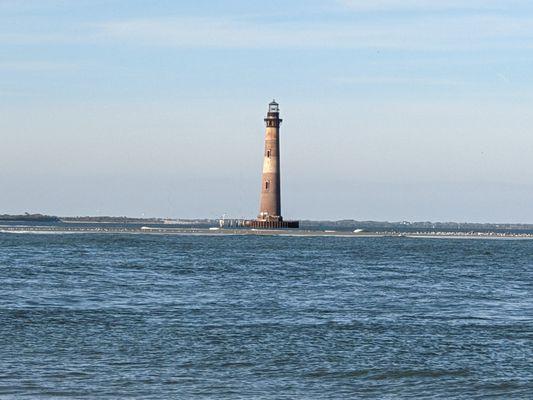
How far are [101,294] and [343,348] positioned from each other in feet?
61.8

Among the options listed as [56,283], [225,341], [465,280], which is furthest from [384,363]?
[465,280]

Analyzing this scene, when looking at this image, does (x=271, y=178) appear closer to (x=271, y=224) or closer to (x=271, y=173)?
(x=271, y=173)

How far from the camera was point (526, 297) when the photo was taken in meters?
46.1

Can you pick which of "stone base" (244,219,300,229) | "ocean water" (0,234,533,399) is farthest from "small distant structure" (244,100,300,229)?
"ocean water" (0,234,533,399)

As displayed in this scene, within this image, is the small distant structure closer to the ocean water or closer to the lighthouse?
the lighthouse

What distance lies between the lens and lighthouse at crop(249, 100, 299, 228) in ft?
415

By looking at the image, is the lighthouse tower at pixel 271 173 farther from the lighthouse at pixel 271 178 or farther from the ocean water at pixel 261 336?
the ocean water at pixel 261 336

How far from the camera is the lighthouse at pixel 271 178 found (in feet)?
415

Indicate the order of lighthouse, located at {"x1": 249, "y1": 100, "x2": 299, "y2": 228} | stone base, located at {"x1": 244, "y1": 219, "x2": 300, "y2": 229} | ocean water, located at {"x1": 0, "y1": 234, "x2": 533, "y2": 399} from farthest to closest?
stone base, located at {"x1": 244, "y1": 219, "x2": 300, "y2": 229}, lighthouse, located at {"x1": 249, "y1": 100, "x2": 299, "y2": 228}, ocean water, located at {"x1": 0, "y1": 234, "x2": 533, "y2": 399}

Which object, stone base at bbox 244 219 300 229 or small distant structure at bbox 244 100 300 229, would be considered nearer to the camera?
small distant structure at bbox 244 100 300 229

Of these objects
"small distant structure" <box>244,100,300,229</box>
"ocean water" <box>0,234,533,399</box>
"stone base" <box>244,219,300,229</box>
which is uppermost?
"small distant structure" <box>244,100,300,229</box>

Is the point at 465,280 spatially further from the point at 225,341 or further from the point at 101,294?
the point at 225,341

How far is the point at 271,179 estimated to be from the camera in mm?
126312

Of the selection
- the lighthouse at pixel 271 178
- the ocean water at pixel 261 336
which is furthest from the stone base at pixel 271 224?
the ocean water at pixel 261 336
